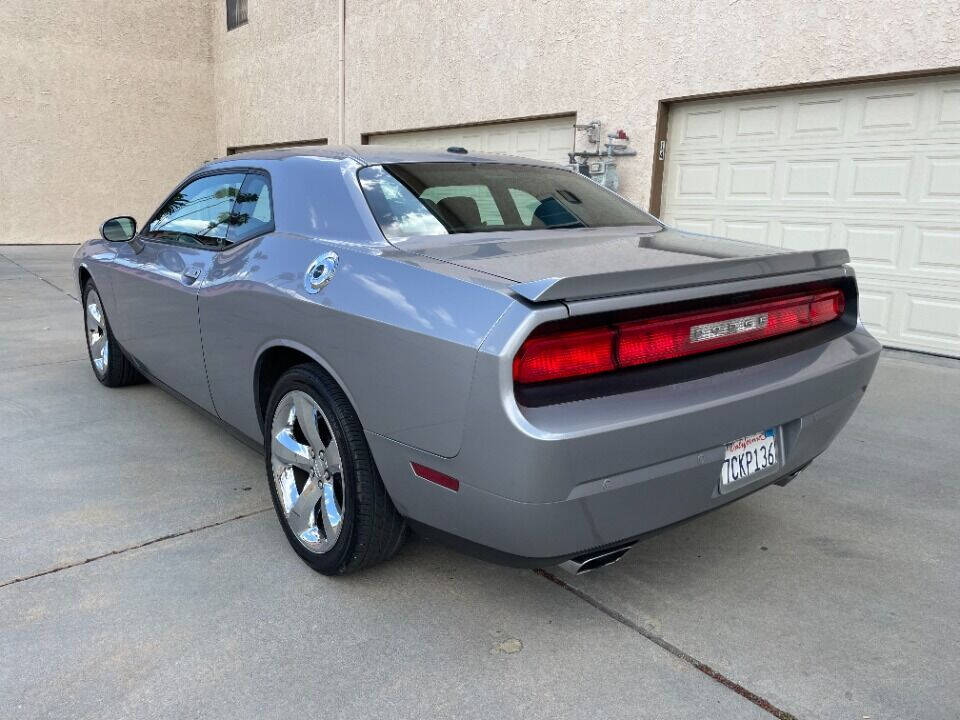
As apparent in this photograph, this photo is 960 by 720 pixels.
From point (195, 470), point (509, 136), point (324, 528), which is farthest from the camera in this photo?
point (509, 136)

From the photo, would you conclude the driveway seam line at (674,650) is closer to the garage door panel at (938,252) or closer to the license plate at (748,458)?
the license plate at (748,458)

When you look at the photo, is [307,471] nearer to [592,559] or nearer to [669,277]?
[592,559]

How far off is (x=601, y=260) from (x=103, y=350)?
3.82 meters

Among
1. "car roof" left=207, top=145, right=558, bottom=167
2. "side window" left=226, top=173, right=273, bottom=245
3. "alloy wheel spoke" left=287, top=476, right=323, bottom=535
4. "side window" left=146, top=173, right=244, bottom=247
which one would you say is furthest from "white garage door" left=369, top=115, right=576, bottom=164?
"alloy wheel spoke" left=287, top=476, right=323, bottom=535

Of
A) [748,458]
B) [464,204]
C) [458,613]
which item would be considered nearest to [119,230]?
[464,204]

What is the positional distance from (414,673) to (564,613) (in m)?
0.55

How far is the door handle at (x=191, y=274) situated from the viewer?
10.5ft

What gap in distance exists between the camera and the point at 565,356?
1.90 m

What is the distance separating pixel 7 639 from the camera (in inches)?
86.0

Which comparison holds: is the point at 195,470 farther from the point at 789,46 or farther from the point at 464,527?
the point at 789,46

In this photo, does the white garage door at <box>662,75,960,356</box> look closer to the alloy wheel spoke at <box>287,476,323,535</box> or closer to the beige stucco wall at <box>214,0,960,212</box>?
the beige stucco wall at <box>214,0,960,212</box>

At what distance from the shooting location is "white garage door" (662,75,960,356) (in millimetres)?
5953

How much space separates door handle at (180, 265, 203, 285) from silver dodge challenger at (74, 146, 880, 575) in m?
0.01

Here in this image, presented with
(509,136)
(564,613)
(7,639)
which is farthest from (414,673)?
(509,136)
